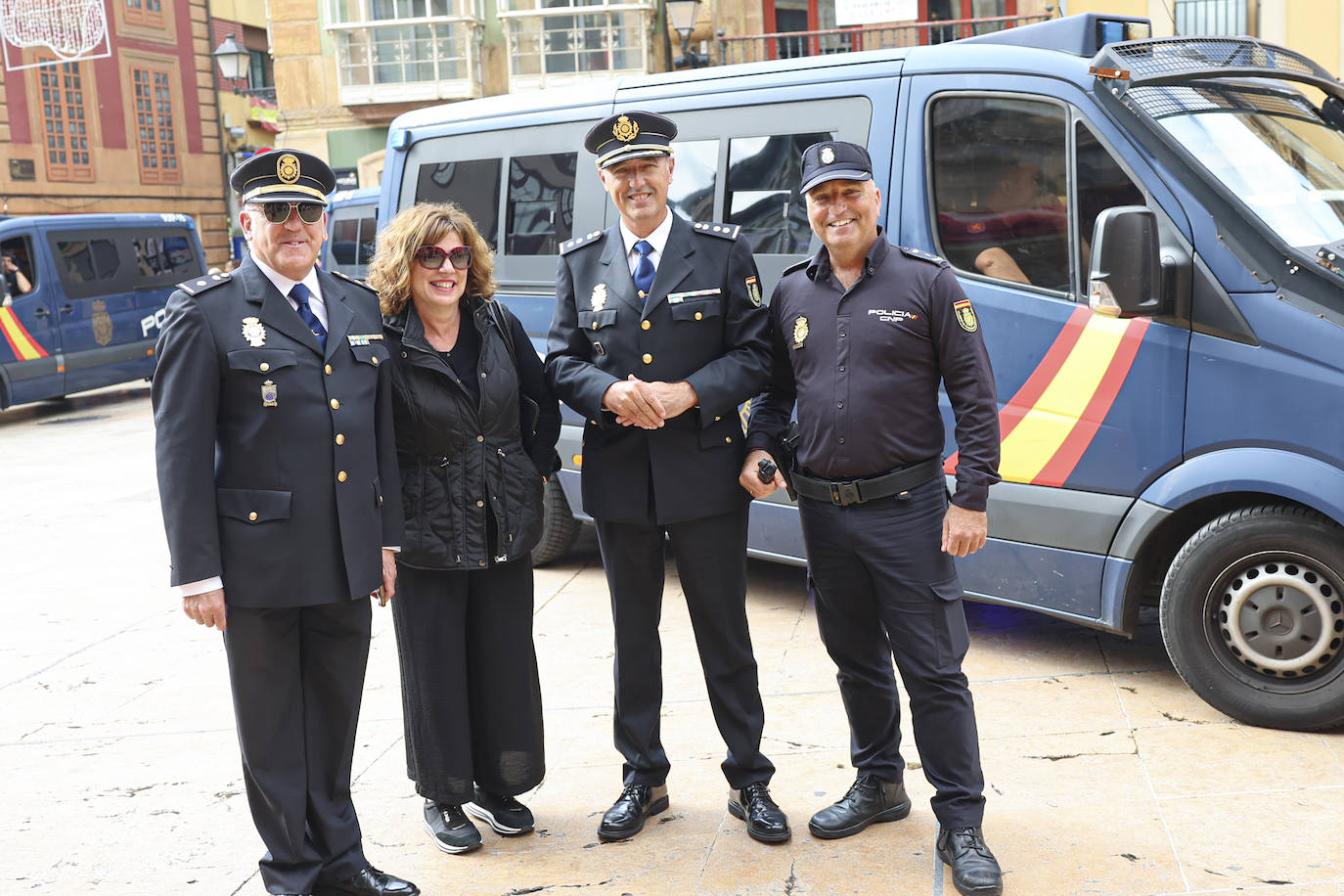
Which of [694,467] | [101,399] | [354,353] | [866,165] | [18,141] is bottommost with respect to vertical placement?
[101,399]

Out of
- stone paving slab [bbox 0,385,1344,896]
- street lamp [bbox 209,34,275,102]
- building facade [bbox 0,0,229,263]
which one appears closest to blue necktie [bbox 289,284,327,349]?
stone paving slab [bbox 0,385,1344,896]

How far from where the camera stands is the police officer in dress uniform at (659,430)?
144 inches

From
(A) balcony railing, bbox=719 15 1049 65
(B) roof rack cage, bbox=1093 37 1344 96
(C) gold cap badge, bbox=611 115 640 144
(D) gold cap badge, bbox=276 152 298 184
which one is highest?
(A) balcony railing, bbox=719 15 1049 65

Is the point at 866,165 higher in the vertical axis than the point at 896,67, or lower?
lower

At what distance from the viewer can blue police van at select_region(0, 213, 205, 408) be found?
14.6 meters

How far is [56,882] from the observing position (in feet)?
12.1

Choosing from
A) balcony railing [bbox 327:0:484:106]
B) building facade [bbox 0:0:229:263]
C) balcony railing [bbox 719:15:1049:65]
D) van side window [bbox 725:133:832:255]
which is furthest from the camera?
building facade [bbox 0:0:229:263]

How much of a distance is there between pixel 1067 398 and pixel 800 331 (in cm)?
146

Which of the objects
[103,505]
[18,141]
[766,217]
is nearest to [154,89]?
[18,141]

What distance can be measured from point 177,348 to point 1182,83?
11.6ft

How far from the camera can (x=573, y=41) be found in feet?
77.9

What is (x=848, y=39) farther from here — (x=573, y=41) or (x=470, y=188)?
(x=470, y=188)

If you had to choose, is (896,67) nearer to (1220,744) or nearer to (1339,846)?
(1220,744)

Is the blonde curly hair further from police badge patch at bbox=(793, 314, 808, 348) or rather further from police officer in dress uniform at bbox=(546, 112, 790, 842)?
police badge patch at bbox=(793, 314, 808, 348)
